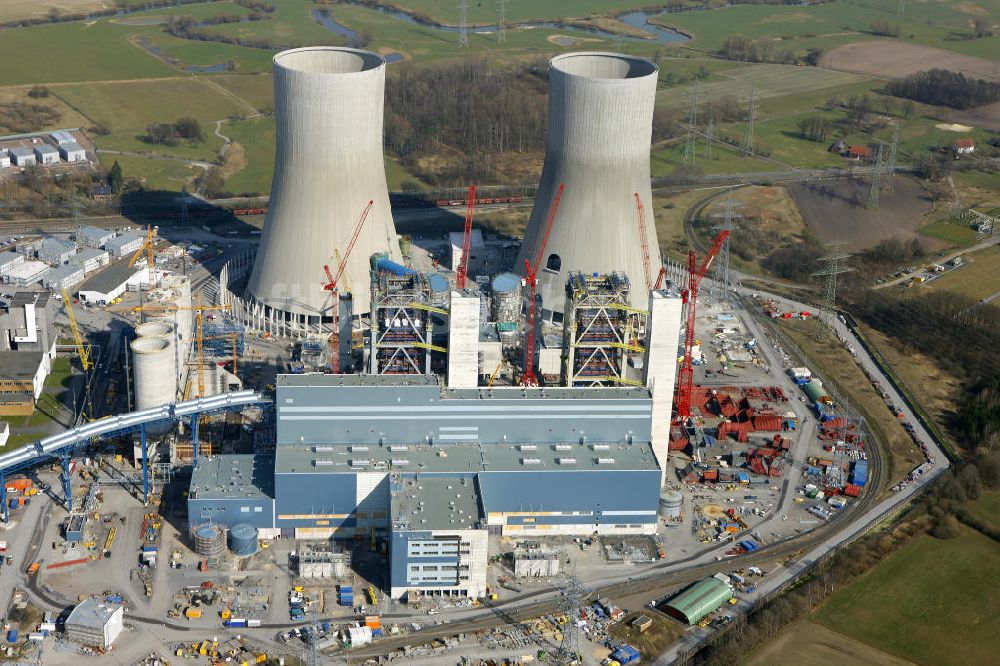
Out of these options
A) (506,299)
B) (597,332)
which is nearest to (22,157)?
(506,299)

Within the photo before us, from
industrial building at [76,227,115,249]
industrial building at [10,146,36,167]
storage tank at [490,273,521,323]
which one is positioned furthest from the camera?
industrial building at [10,146,36,167]

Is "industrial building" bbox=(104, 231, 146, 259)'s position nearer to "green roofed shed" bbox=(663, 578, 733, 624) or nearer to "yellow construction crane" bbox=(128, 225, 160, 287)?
"yellow construction crane" bbox=(128, 225, 160, 287)

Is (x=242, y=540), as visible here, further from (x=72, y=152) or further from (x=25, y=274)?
(x=72, y=152)

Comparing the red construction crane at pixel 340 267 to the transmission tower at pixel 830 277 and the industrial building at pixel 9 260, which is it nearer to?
the industrial building at pixel 9 260

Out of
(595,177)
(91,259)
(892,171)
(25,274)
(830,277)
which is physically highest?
(595,177)

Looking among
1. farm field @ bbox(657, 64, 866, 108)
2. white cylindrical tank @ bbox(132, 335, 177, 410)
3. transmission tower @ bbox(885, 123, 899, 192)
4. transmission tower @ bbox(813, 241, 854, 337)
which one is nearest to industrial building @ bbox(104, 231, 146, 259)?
white cylindrical tank @ bbox(132, 335, 177, 410)

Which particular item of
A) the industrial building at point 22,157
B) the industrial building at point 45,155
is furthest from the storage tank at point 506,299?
the industrial building at point 22,157

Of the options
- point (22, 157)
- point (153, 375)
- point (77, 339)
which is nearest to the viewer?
point (153, 375)
